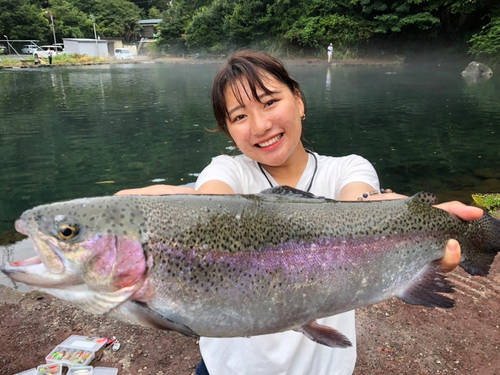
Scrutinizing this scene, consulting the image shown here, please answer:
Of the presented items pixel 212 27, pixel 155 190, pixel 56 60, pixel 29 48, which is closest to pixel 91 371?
pixel 155 190

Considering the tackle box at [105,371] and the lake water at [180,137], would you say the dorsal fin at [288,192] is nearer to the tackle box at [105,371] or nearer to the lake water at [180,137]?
the tackle box at [105,371]

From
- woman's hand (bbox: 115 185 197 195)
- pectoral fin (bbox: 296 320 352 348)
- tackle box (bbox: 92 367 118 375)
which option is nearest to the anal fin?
pectoral fin (bbox: 296 320 352 348)

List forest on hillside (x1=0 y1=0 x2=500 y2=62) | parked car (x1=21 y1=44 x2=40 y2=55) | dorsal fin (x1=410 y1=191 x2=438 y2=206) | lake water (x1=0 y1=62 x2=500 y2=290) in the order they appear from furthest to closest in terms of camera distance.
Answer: parked car (x1=21 y1=44 x2=40 y2=55) < forest on hillside (x1=0 y1=0 x2=500 y2=62) < lake water (x1=0 y1=62 x2=500 y2=290) < dorsal fin (x1=410 y1=191 x2=438 y2=206)

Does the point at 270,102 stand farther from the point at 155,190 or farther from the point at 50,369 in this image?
the point at 50,369

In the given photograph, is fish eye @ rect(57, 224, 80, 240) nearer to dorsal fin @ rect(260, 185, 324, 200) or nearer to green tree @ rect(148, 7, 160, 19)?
dorsal fin @ rect(260, 185, 324, 200)

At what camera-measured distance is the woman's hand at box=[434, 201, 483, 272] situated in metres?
2.31

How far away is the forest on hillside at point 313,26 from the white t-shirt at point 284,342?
151 ft

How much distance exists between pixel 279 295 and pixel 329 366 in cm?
99

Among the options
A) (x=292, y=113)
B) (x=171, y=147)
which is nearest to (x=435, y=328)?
(x=292, y=113)

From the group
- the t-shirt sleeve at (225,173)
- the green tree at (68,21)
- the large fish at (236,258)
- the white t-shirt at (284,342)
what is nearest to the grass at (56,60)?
the green tree at (68,21)

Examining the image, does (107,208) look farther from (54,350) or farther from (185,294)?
(54,350)

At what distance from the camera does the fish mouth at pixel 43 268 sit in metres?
1.70

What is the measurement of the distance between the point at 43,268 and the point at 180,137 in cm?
1593

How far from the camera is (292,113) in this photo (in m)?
2.68
